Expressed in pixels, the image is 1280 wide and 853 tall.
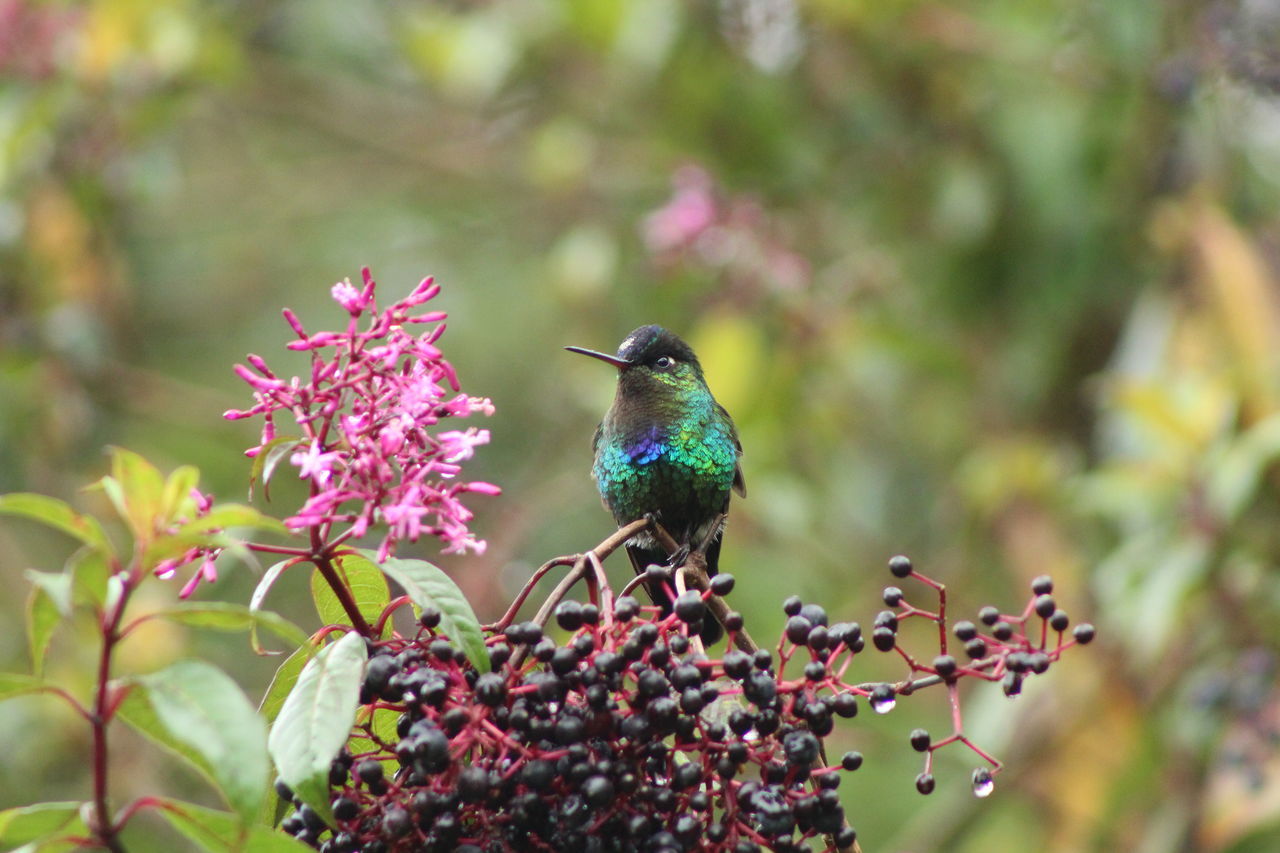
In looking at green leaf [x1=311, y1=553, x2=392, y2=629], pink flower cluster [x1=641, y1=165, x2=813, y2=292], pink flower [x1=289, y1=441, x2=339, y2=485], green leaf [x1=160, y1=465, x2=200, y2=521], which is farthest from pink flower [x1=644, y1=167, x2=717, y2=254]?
green leaf [x1=160, y1=465, x2=200, y2=521]

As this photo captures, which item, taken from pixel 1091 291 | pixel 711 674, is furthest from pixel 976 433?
pixel 711 674

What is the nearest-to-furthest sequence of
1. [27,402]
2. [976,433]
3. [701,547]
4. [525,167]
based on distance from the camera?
[701,547], [27,402], [976,433], [525,167]

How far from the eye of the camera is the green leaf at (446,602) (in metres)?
1.46

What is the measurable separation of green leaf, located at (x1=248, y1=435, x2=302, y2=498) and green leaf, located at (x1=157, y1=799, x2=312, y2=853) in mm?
356

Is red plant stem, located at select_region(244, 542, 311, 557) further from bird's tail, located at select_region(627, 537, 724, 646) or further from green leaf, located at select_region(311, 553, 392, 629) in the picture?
bird's tail, located at select_region(627, 537, 724, 646)

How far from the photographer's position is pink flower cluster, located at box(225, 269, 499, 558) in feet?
4.80

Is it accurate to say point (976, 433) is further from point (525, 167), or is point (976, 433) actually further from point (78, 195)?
point (78, 195)

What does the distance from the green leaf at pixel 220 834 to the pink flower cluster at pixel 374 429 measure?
0.30 meters

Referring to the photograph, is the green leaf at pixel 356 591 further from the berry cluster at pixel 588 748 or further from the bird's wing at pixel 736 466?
the bird's wing at pixel 736 466

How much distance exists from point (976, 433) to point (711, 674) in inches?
152

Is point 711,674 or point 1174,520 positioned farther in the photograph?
point 1174,520

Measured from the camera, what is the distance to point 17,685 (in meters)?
1.34

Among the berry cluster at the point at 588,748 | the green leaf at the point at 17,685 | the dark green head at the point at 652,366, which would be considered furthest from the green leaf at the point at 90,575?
the dark green head at the point at 652,366

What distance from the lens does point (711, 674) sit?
157cm
